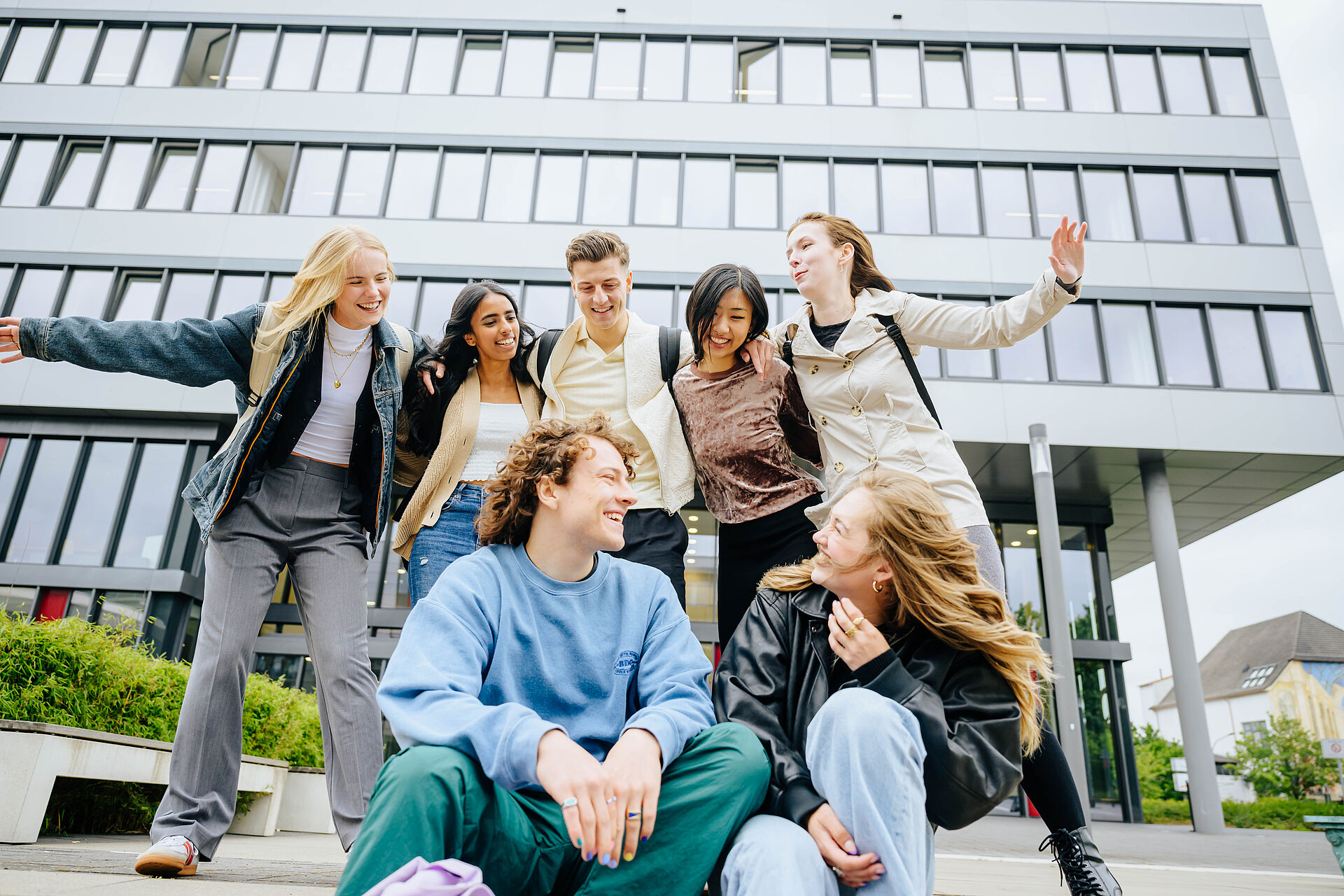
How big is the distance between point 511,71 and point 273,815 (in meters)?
14.8

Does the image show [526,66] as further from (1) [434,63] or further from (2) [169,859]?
(2) [169,859]

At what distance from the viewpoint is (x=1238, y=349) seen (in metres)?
14.2

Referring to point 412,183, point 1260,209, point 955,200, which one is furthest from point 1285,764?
point 412,183

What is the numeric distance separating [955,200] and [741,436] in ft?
45.7

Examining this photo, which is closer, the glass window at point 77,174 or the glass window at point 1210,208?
the glass window at point 1210,208

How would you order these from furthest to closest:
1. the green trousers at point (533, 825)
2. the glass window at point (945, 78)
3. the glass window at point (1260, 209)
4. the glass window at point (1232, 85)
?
1. the glass window at point (945, 78)
2. the glass window at point (1232, 85)
3. the glass window at point (1260, 209)
4. the green trousers at point (533, 825)

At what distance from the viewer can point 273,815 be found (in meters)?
6.48

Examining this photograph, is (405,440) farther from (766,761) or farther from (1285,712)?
(1285,712)

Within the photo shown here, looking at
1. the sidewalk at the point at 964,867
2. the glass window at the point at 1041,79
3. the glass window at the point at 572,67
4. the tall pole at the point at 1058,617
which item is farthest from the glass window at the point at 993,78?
the sidewalk at the point at 964,867

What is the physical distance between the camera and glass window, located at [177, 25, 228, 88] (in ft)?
54.2

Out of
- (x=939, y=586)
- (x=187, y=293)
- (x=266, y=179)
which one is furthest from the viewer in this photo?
(x=266, y=179)

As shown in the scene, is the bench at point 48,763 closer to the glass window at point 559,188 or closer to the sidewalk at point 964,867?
the sidewalk at point 964,867

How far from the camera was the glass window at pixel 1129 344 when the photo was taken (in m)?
14.0

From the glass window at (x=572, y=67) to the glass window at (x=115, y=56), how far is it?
29.1 feet
